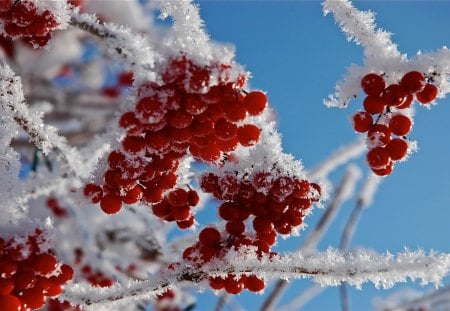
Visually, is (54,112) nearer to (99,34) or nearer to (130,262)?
(130,262)

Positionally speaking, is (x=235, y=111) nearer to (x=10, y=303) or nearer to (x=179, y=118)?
(x=179, y=118)

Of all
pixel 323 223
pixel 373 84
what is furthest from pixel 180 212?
pixel 323 223

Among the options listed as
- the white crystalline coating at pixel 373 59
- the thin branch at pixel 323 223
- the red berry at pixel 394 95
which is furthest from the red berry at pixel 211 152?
the thin branch at pixel 323 223

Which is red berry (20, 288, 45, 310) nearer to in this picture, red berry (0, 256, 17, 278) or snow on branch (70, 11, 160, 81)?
red berry (0, 256, 17, 278)

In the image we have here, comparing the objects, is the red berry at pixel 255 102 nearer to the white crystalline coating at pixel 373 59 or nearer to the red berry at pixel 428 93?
the white crystalline coating at pixel 373 59

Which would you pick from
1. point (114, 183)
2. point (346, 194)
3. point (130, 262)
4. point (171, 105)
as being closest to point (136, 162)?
point (114, 183)

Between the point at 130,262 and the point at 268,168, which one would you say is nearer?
the point at 268,168
